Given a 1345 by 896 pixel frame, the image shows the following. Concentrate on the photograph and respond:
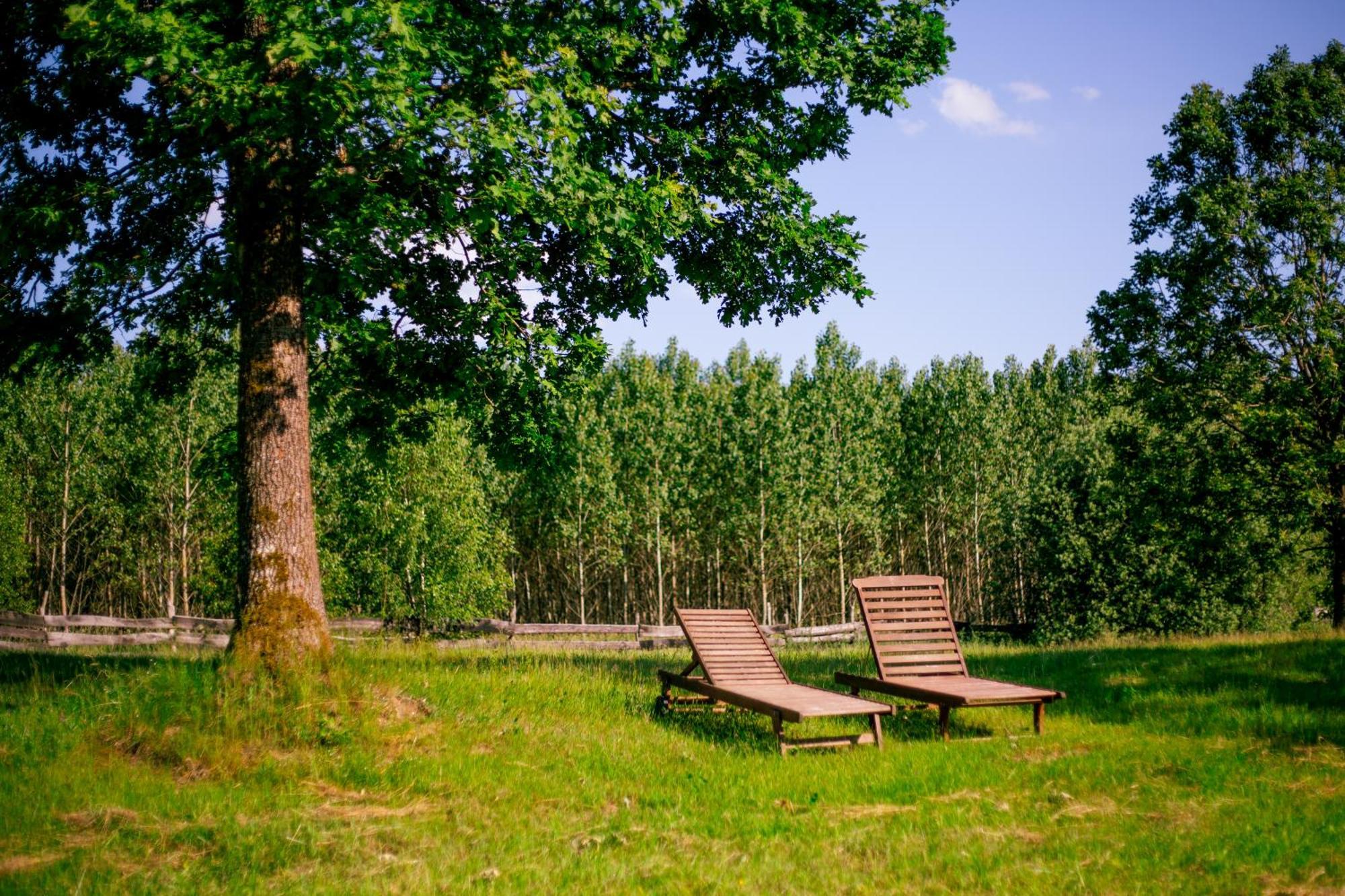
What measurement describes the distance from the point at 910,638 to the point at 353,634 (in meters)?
15.1

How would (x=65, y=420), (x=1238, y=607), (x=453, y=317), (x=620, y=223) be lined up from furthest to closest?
(x=65, y=420), (x=1238, y=607), (x=453, y=317), (x=620, y=223)

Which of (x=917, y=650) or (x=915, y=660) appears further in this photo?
(x=917, y=650)

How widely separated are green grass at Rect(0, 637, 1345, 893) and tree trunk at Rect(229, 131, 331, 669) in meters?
0.58

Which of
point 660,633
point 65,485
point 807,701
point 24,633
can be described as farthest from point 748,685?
point 65,485

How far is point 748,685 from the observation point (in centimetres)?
935

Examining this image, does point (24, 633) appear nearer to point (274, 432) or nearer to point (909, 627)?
point (274, 432)

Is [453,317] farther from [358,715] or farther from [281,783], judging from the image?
[281,783]

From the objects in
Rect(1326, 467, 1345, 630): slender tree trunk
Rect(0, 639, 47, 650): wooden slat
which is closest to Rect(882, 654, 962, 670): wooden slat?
Rect(1326, 467, 1345, 630): slender tree trunk

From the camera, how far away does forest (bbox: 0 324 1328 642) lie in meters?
21.7

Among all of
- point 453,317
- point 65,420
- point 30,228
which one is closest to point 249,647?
point 453,317

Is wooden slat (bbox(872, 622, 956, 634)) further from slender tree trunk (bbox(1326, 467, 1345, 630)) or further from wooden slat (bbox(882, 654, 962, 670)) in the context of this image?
slender tree trunk (bbox(1326, 467, 1345, 630))

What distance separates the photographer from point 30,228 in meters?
8.28

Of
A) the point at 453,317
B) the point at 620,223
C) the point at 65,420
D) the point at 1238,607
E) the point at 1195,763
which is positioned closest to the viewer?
the point at 1195,763

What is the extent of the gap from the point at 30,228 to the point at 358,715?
5.68m
